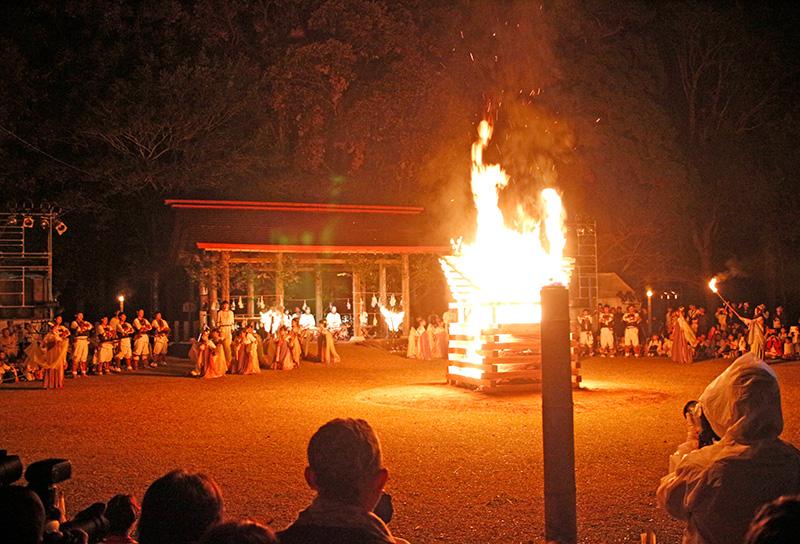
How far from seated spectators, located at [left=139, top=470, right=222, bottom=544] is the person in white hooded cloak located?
1.90m

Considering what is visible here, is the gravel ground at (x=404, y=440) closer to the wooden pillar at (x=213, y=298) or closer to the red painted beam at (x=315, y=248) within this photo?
the wooden pillar at (x=213, y=298)

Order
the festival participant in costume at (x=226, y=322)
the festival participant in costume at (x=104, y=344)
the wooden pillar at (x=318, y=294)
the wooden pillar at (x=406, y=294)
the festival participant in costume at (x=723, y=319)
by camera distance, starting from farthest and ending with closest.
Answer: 1. the wooden pillar at (x=318, y=294)
2. the wooden pillar at (x=406, y=294)
3. the festival participant in costume at (x=723, y=319)
4. the festival participant in costume at (x=226, y=322)
5. the festival participant in costume at (x=104, y=344)

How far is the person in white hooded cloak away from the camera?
3.07m

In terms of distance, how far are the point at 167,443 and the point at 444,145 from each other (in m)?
24.4

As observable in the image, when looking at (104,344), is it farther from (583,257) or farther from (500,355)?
(583,257)

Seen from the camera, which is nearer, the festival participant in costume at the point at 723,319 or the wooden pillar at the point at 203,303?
the wooden pillar at the point at 203,303

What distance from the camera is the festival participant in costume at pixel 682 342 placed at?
76.7 feet

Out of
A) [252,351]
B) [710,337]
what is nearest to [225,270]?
[252,351]

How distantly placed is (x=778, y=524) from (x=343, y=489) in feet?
4.44

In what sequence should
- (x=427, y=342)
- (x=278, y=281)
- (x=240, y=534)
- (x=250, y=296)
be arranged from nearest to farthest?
(x=240, y=534)
(x=427, y=342)
(x=278, y=281)
(x=250, y=296)

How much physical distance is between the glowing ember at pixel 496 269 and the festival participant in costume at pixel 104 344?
1080 cm

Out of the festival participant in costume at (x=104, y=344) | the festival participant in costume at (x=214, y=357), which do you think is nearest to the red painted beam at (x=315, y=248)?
the festival participant in costume at (x=104, y=344)

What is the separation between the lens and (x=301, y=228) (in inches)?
1139

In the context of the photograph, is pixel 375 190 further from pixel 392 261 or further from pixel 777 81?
pixel 777 81
